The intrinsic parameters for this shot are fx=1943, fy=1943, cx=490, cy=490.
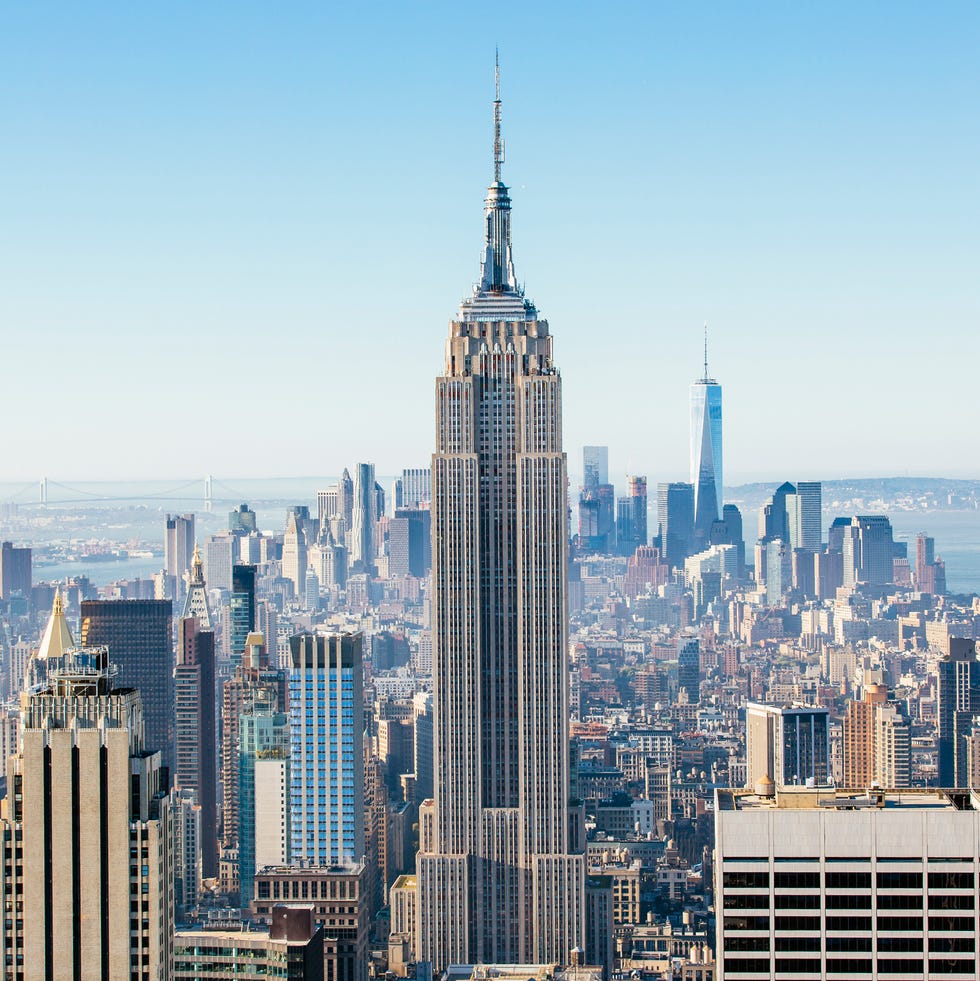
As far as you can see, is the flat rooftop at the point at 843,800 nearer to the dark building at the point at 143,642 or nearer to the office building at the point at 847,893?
the office building at the point at 847,893

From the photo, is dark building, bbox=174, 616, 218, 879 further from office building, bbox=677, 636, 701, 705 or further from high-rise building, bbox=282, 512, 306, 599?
office building, bbox=677, 636, 701, 705

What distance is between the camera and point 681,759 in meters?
Result: 48.4

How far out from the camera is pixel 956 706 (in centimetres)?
4509

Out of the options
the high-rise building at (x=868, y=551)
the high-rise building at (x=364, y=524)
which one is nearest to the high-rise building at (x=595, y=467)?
the high-rise building at (x=364, y=524)

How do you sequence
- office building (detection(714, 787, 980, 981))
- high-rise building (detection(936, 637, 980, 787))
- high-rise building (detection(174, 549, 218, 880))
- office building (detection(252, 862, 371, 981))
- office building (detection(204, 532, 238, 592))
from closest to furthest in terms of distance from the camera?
office building (detection(714, 787, 980, 981)) < office building (detection(252, 862, 371, 981)) < high-rise building (detection(174, 549, 218, 880)) < high-rise building (detection(936, 637, 980, 787)) < office building (detection(204, 532, 238, 592))

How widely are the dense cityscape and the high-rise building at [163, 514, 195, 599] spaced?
10cm

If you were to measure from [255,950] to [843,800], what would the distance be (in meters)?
7.31

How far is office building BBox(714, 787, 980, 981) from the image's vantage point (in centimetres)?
1397

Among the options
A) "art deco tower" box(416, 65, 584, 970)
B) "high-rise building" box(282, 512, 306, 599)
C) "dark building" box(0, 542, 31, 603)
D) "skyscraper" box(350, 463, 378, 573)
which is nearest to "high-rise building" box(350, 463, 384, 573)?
"skyscraper" box(350, 463, 378, 573)

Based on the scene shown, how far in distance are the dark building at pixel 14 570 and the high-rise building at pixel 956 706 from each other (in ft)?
66.8

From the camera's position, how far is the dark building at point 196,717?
39.5 m

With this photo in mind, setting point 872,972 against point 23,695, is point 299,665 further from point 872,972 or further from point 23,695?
point 872,972

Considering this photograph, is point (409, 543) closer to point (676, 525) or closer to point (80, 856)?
point (676, 525)

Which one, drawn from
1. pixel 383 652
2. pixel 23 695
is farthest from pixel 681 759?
pixel 23 695
